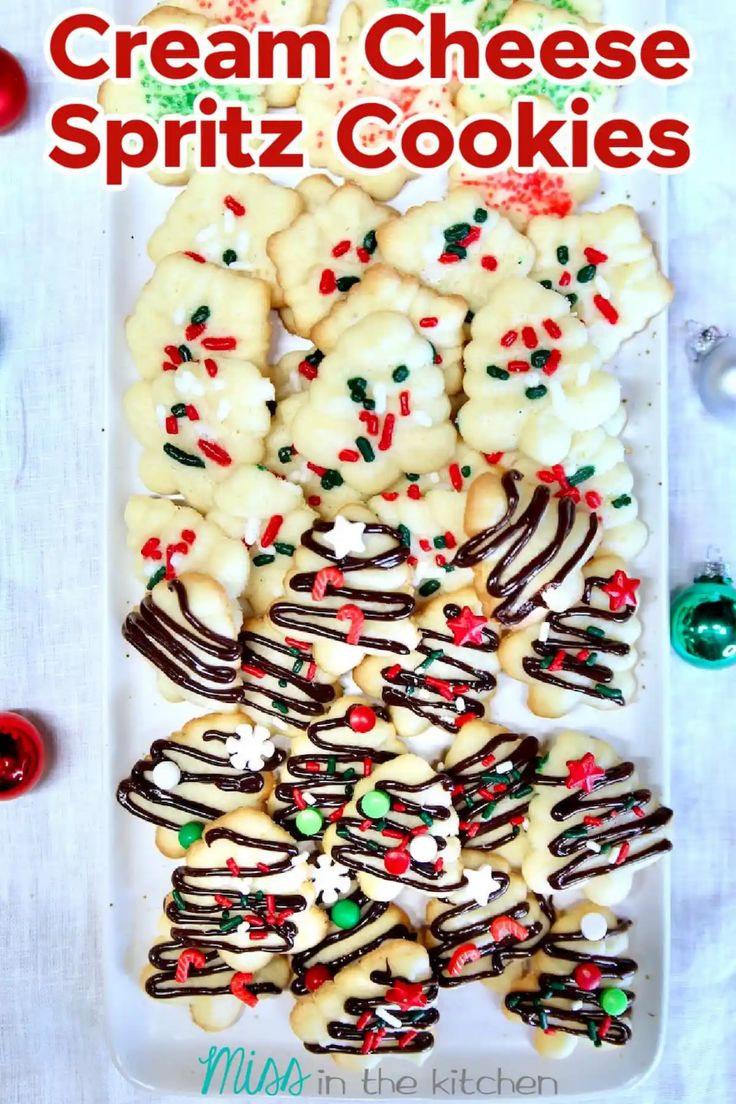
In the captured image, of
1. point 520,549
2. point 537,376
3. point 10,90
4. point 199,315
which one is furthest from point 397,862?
point 10,90

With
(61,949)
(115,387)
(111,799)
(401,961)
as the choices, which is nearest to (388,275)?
(115,387)

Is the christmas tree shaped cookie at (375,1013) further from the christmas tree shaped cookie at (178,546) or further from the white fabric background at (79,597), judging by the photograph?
the christmas tree shaped cookie at (178,546)

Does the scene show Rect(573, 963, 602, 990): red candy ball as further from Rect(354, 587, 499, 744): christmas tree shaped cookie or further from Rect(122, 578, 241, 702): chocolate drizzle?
Rect(122, 578, 241, 702): chocolate drizzle

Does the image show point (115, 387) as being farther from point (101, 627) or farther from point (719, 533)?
point (719, 533)

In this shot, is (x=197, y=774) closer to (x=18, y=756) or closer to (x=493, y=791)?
(x=18, y=756)

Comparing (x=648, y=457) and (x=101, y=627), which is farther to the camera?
(x=101, y=627)

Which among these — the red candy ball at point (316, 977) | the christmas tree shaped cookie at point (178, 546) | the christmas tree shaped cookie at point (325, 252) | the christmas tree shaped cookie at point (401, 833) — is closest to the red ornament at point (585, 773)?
the christmas tree shaped cookie at point (401, 833)
